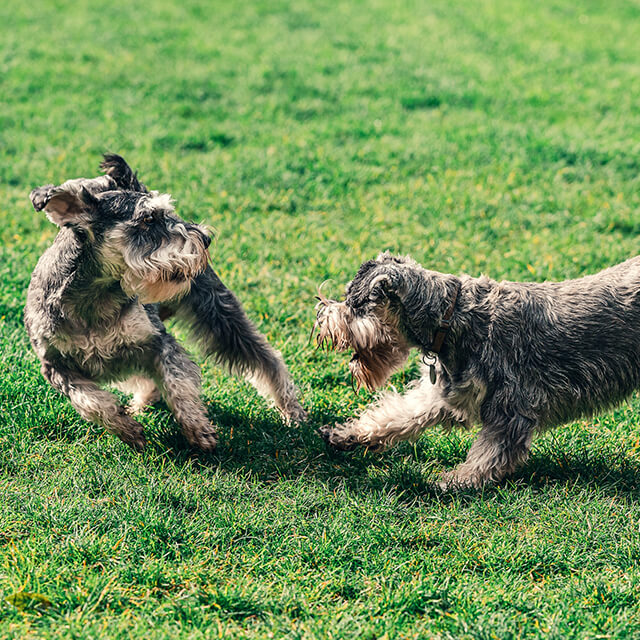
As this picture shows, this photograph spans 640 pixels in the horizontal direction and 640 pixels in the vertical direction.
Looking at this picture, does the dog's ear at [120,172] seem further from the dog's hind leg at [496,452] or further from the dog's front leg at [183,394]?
the dog's hind leg at [496,452]

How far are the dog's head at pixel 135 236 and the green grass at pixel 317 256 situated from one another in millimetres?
1118

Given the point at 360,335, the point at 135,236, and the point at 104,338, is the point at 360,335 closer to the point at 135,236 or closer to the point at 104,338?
the point at 135,236

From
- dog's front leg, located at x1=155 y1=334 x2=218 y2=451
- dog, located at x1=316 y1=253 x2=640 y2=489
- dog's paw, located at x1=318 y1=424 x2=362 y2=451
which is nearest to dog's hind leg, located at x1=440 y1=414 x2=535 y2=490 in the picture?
dog, located at x1=316 y1=253 x2=640 y2=489

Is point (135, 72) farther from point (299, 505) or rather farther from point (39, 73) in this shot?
point (299, 505)

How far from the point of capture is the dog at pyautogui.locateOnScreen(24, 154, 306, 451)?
14.6ft

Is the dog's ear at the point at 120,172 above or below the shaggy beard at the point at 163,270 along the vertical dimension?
above

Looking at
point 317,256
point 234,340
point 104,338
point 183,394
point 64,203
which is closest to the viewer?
point 64,203

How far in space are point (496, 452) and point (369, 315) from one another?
1.11 metres

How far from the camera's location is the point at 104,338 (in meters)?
4.65

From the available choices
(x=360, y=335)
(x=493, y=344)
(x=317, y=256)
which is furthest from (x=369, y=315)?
(x=317, y=256)

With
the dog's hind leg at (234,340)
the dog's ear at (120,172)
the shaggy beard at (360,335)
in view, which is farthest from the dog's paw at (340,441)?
the dog's ear at (120,172)

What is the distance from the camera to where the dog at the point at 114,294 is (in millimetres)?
4441

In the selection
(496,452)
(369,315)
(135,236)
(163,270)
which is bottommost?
(496,452)

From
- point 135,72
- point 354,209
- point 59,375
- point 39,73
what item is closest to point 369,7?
point 135,72
